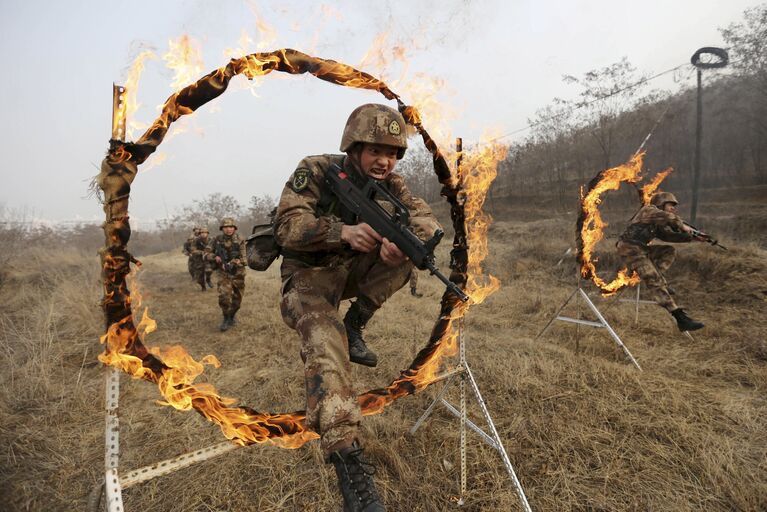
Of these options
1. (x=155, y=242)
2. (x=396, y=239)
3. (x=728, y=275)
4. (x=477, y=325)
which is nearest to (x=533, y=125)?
(x=728, y=275)

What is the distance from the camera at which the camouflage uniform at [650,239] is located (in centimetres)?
689

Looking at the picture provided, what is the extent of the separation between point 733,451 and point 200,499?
447 cm

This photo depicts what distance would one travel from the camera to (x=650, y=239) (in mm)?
7219

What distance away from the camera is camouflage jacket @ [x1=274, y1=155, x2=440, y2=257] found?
2529 mm

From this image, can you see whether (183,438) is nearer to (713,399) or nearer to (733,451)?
(733,451)

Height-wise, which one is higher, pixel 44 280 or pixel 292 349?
pixel 44 280

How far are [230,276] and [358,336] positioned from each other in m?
5.96

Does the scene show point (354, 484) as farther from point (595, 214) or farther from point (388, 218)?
point (595, 214)

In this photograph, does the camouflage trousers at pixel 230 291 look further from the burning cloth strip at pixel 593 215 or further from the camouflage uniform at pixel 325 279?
the burning cloth strip at pixel 593 215

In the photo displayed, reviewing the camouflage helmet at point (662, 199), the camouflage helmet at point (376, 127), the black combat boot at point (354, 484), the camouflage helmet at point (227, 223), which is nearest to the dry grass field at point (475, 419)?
the black combat boot at point (354, 484)

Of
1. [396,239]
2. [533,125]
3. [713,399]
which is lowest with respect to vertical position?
[713,399]

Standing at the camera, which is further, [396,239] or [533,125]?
[533,125]

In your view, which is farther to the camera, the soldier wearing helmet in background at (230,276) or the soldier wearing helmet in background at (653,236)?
the soldier wearing helmet in background at (230,276)

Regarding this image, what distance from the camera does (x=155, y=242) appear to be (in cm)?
4088
